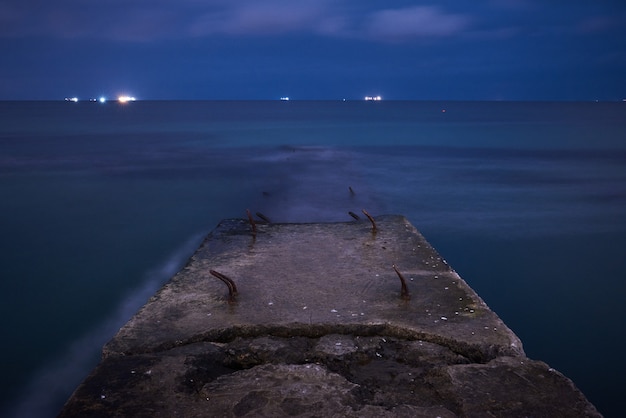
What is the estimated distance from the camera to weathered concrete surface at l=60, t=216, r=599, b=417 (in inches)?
103

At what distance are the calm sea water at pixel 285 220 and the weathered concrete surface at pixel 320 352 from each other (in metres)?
1.69

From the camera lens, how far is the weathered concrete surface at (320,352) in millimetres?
2604

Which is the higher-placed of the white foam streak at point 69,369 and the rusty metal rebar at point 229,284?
the rusty metal rebar at point 229,284

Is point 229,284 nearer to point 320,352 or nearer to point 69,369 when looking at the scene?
point 320,352

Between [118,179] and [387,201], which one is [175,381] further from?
[118,179]

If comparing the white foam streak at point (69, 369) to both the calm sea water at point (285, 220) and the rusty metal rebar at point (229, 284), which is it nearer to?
the calm sea water at point (285, 220)

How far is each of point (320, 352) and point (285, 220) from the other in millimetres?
5596

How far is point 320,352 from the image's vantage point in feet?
10.5

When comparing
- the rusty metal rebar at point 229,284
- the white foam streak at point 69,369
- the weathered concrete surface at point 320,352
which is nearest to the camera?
the weathered concrete surface at point 320,352

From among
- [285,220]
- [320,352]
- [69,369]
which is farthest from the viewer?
[285,220]

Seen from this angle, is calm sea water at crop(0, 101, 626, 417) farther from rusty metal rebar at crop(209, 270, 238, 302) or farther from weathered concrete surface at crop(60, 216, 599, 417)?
Answer: rusty metal rebar at crop(209, 270, 238, 302)

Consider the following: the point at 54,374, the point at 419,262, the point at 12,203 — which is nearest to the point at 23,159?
the point at 12,203

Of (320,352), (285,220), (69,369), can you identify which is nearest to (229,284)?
(320,352)

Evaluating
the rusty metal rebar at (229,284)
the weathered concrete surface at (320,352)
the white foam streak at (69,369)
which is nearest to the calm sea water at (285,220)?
the white foam streak at (69,369)
